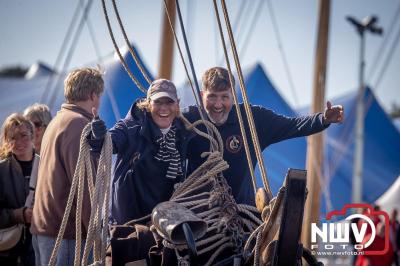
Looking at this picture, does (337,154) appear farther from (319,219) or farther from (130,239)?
(130,239)

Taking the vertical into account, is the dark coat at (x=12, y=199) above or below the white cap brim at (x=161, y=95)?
below

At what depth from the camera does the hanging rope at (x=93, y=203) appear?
127 inches

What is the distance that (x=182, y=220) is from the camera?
304cm

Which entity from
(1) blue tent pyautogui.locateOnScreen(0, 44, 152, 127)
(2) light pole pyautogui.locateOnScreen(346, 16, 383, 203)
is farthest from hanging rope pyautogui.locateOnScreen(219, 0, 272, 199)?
(2) light pole pyautogui.locateOnScreen(346, 16, 383, 203)

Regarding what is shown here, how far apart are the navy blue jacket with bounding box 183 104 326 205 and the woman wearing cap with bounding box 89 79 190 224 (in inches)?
9.5

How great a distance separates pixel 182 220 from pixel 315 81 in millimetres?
6127

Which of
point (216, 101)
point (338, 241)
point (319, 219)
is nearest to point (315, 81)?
point (319, 219)

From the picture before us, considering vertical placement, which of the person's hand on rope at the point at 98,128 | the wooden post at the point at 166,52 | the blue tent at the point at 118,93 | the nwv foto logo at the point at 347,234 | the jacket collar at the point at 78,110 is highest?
the wooden post at the point at 166,52

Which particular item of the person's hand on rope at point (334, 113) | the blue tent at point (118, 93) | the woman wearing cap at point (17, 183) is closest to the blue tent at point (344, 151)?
the blue tent at point (118, 93)

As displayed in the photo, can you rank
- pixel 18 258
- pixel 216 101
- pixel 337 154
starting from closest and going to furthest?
pixel 216 101, pixel 18 258, pixel 337 154

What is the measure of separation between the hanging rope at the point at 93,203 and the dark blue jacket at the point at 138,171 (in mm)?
192

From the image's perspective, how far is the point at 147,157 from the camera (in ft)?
11.5

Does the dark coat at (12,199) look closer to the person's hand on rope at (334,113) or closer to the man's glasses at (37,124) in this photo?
the man's glasses at (37,124)

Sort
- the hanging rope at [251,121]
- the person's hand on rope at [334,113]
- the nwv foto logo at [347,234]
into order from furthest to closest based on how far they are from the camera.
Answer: the nwv foto logo at [347,234]
the person's hand on rope at [334,113]
the hanging rope at [251,121]
